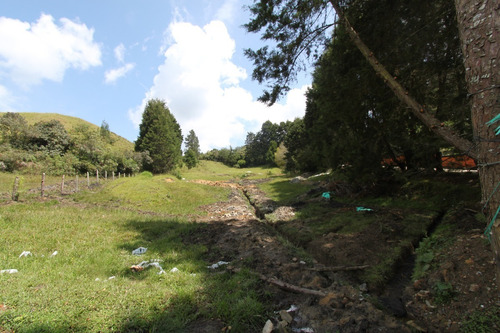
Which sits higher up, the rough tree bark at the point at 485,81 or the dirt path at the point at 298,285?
the rough tree bark at the point at 485,81

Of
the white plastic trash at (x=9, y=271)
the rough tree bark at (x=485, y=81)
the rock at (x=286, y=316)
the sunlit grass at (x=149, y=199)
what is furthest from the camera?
the sunlit grass at (x=149, y=199)

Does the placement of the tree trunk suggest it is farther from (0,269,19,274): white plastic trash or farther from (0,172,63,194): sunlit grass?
(0,172,63,194): sunlit grass

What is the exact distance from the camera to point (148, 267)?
4.48 m

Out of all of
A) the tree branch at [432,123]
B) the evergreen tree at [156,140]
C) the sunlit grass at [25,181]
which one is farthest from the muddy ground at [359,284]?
the evergreen tree at [156,140]

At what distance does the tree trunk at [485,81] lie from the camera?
2.13m

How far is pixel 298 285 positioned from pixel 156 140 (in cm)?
2901

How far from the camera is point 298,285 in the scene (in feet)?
12.5

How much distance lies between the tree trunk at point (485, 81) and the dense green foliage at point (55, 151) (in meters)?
29.7

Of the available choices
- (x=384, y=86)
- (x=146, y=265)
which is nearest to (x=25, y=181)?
(x=146, y=265)

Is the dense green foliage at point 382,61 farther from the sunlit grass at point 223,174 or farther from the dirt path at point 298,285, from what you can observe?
the sunlit grass at point 223,174

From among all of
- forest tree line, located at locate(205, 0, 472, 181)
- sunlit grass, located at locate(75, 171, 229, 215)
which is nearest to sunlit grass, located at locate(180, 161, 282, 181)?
sunlit grass, located at locate(75, 171, 229, 215)

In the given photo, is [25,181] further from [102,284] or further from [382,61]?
[382,61]

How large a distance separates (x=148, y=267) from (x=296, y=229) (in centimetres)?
447

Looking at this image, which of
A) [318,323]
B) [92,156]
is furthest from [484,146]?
[92,156]
